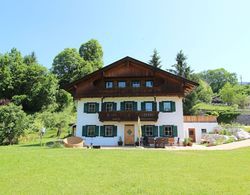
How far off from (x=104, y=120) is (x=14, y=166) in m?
12.5

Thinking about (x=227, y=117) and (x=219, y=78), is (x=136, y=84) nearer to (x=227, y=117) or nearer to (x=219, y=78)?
(x=227, y=117)

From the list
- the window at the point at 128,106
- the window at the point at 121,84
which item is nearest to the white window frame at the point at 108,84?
the window at the point at 121,84

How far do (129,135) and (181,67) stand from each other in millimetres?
22628

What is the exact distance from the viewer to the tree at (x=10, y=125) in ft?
78.2

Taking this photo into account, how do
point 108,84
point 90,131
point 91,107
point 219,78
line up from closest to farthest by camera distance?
point 90,131 → point 91,107 → point 108,84 → point 219,78

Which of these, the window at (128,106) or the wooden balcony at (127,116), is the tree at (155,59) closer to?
the window at (128,106)

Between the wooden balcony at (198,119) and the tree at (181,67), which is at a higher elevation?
the tree at (181,67)

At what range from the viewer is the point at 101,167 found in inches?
379

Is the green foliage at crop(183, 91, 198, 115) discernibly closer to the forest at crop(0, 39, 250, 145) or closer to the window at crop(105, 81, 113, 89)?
the forest at crop(0, 39, 250, 145)

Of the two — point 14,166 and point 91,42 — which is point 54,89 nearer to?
point 91,42

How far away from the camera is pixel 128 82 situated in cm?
2373

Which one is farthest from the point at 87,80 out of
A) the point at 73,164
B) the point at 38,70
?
the point at 38,70

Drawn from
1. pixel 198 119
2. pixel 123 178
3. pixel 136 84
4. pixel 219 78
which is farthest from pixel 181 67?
pixel 219 78

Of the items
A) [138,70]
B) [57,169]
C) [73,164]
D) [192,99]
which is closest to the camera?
[57,169]
